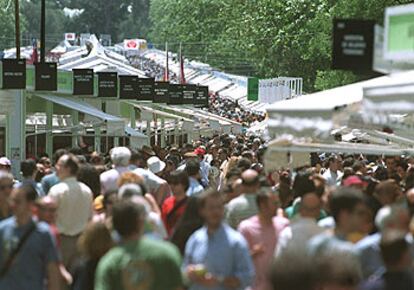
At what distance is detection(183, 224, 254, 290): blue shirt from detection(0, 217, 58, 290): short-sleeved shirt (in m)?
1.22

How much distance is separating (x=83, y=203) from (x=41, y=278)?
2.89 metres

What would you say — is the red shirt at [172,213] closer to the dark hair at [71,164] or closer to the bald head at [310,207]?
the dark hair at [71,164]

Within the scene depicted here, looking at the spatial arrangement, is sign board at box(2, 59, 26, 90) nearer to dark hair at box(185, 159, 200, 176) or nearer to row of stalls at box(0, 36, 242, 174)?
row of stalls at box(0, 36, 242, 174)

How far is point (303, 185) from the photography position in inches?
572

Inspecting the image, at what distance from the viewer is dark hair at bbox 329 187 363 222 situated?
10.7m

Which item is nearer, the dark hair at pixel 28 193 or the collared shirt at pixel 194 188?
the dark hair at pixel 28 193

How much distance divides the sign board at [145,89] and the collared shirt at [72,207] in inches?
1230

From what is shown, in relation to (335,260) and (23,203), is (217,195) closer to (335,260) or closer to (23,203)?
(23,203)

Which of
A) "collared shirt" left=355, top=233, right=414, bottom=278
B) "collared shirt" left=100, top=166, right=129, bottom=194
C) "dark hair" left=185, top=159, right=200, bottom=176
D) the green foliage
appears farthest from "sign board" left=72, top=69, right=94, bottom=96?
"collared shirt" left=355, top=233, right=414, bottom=278

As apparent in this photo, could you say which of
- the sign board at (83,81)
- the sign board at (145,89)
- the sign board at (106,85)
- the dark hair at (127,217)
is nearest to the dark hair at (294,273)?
the dark hair at (127,217)

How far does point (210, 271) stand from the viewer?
11117mm

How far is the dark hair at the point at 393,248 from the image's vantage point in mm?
9141

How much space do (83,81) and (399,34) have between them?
28.3 meters

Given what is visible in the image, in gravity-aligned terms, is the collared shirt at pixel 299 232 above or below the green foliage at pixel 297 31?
above
